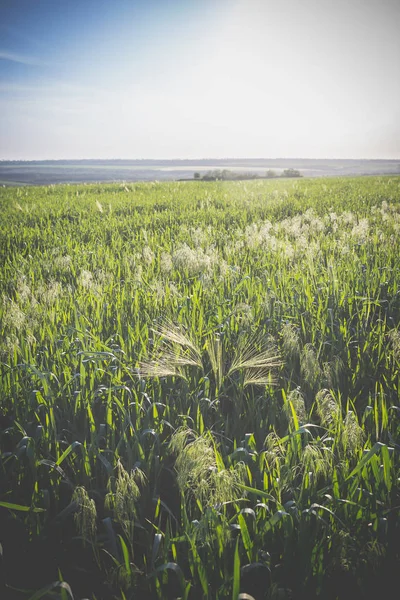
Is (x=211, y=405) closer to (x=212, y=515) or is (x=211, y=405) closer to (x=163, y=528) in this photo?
(x=163, y=528)

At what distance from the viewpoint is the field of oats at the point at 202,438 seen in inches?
→ 52.1

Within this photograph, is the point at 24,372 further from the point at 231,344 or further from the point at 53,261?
the point at 53,261

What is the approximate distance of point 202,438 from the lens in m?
1.38

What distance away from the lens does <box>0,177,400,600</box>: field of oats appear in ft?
4.34

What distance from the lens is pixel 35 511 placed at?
154cm

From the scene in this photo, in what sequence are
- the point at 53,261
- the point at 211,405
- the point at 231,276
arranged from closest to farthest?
1. the point at 211,405
2. the point at 231,276
3. the point at 53,261

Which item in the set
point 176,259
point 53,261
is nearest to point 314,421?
point 176,259

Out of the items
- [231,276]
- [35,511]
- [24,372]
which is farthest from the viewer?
[231,276]

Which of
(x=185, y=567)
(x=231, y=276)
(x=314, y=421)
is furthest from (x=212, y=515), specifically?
(x=231, y=276)

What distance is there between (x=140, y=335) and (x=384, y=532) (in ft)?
6.53

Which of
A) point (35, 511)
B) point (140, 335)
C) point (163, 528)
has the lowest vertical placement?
point (163, 528)

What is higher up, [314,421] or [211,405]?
[211,405]

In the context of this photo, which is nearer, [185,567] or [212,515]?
[212,515]

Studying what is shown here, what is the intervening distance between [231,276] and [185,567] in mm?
2954
